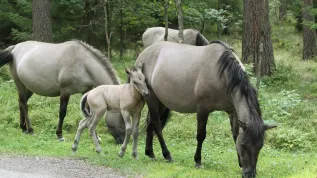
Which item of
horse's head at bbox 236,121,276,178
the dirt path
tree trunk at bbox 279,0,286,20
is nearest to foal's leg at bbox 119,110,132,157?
the dirt path

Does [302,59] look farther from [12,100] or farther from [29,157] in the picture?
[29,157]

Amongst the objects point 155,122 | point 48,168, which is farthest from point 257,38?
point 48,168

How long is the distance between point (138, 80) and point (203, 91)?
1.14m

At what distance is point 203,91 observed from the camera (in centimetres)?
803

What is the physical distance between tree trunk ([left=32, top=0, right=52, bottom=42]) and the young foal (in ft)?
30.9

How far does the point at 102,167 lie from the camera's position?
791 centimetres

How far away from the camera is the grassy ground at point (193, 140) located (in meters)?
8.05

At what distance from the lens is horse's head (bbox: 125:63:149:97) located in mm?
8330

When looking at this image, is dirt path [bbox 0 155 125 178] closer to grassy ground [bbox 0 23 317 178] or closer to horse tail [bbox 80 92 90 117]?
grassy ground [bbox 0 23 317 178]

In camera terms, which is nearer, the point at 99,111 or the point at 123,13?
the point at 99,111

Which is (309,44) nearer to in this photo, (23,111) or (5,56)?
(23,111)

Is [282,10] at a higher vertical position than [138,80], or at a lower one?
lower

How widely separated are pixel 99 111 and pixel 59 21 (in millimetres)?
13488

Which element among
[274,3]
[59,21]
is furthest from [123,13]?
[274,3]
